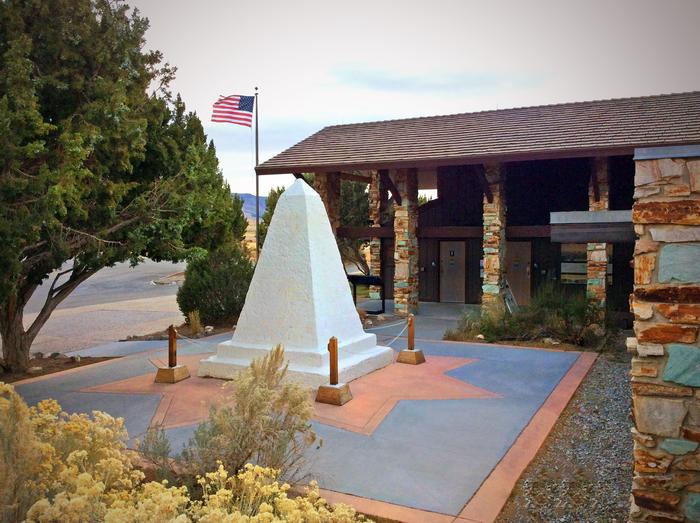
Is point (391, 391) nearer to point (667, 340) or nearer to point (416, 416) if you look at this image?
point (416, 416)

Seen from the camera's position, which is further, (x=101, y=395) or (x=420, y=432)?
(x=101, y=395)

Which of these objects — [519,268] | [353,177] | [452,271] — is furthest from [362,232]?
[519,268]

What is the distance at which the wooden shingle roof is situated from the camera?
45.2 ft

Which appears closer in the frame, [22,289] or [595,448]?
[595,448]

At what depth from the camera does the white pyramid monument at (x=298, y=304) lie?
29.7ft

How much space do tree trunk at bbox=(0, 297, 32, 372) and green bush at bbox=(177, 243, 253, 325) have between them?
5409 millimetres

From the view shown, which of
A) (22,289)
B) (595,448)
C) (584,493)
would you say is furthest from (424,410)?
(22,289)

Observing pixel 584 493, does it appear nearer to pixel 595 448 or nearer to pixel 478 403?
pixel 595 448

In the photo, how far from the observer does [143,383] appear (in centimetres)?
908

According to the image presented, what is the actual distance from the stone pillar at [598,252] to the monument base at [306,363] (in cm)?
693

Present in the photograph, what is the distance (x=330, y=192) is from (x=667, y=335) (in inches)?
565

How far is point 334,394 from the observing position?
786cm

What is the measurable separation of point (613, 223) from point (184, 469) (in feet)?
14.4

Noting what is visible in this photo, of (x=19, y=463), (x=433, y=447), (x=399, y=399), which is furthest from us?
(x=399, y=399)
